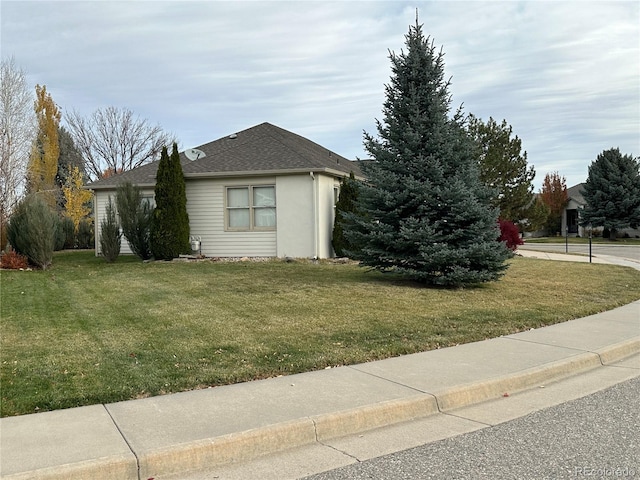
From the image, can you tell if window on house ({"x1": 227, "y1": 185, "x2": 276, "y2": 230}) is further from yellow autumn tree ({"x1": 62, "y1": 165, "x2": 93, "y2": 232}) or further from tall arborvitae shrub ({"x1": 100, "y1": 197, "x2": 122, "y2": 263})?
yellow autumn tree ({"x1": 62, "y1": 165, "x2": 93, "y2": 232})

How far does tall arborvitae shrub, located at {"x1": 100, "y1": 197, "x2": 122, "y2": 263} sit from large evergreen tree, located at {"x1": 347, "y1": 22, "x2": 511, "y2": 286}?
9297mm

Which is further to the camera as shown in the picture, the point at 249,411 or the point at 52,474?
the point at 249,411

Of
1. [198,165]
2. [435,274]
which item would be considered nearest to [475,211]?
[435,274]

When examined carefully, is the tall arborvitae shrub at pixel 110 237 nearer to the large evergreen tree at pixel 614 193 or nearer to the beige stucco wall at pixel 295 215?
the beige stucco wall at pixel 295 215

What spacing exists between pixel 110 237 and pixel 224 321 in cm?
1128

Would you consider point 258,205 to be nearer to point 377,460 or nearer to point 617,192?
point 377,460

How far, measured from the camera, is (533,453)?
3994 millimetres

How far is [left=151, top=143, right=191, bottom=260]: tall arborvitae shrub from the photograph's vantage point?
17.6m

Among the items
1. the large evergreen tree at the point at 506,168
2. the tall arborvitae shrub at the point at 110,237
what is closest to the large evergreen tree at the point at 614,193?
the large evergreen tree at the point at 506,168

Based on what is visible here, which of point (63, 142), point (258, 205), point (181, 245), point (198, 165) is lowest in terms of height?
point (181, 245)

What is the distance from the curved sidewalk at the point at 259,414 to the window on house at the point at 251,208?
12143 millimetres

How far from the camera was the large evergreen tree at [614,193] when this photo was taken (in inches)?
1724

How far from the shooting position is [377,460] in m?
3.97

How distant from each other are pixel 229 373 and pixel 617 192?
45980 millimetres
